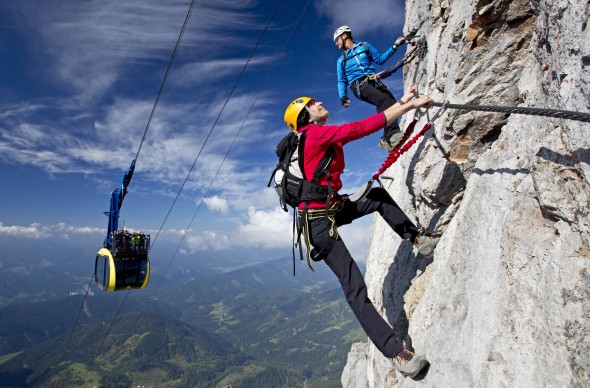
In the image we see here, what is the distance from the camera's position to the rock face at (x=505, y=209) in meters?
4.06

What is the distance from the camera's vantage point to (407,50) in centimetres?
1352

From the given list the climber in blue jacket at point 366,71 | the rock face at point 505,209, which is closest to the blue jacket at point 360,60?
the climber in blue jacket at point 366,71

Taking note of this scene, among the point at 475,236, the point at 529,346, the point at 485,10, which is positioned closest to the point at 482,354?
the point at 529,346

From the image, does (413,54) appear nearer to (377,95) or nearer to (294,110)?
(377,95)

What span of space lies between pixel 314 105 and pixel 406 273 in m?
5.69

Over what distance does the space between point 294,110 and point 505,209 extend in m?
4.12

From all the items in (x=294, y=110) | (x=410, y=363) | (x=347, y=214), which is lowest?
(x=410, y=363)

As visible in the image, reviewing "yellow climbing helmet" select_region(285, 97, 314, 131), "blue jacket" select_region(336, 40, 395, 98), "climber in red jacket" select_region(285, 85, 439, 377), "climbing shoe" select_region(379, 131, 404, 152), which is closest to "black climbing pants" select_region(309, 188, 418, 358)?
"climber in red jacket" select_region(285, 85, 439, 377)

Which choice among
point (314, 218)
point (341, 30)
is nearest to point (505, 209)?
→ point (314, 218)

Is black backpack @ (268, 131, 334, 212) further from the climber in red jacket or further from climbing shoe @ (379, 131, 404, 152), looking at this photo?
climbing shoe @ (379, 131, 404, 152)

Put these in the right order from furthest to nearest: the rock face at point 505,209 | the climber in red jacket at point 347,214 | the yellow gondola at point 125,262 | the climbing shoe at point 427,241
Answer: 1. the yellow gondola at point 125,262
2. the climbing shoe at point 427,241
3. the climber in red jacket at point 347,214
4. the rock face at point 505,209

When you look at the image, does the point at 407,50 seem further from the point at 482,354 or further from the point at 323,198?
the point at 482,354

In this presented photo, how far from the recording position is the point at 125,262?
60.7 ft

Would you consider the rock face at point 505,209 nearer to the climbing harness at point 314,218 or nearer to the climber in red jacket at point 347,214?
the climber in red jacket at point 347,214
